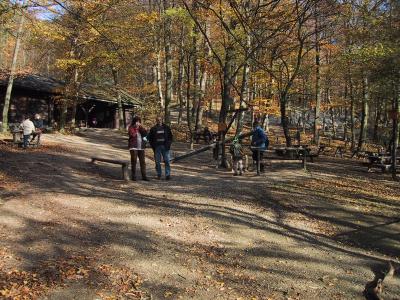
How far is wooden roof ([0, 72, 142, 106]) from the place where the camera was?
25.0 m

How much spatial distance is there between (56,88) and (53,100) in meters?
1.69

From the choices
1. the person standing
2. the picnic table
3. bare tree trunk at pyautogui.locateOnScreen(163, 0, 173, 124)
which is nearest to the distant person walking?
the person standing

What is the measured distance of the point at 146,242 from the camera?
6605mm

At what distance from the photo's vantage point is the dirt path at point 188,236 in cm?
530

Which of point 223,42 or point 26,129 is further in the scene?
point 223,42

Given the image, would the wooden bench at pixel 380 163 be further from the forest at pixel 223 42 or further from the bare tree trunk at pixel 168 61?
the bare tree trunk at pixel 168 61

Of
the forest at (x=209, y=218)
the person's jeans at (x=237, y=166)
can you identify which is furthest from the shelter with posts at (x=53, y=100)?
the person's jeans at (x=237, y=166)

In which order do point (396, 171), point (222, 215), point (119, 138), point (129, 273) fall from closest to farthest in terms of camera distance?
point (129, 273)
point (222, 215)
point (396, 171)
point (119, 138)

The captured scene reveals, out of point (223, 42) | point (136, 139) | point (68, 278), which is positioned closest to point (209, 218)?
point (68, 278)

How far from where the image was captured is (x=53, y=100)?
2681cm

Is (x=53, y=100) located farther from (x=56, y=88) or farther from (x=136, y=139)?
(x=136, y=139)

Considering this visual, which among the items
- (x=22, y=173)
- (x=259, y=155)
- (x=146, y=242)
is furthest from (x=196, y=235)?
(x=259, y=155)

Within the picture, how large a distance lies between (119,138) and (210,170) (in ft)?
45.0

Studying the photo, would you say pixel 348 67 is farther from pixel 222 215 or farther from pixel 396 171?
pixel 222 215
